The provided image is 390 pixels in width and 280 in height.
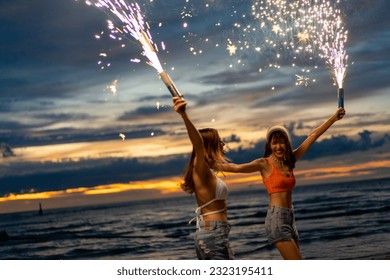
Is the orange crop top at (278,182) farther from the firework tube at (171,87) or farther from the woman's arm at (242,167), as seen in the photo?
the firework tube at (171,87)

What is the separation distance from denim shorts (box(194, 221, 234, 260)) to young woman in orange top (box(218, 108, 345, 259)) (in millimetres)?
558

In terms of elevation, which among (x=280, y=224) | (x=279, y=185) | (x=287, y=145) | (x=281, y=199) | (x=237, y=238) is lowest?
(x=280, y=224)

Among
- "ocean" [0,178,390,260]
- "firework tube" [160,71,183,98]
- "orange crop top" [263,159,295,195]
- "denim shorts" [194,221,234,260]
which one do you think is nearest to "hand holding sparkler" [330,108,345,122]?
"orange crop top" [263,159,295,195]

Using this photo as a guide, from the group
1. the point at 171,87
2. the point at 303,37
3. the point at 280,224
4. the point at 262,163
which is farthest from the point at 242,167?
the point at 303,37

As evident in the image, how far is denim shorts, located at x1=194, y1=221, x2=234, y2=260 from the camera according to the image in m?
4.95

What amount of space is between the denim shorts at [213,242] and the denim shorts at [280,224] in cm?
65

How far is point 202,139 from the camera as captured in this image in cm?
467

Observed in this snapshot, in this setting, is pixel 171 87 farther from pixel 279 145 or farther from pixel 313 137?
pixel 313 137

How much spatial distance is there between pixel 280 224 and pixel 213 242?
2.56 feet

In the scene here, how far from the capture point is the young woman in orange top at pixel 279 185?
5.47m

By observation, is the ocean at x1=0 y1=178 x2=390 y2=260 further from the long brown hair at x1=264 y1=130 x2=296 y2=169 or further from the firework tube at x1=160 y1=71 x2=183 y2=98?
the firework tube at x1=160 y1=71 x2=183 y2=98

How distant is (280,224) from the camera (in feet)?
17.9
